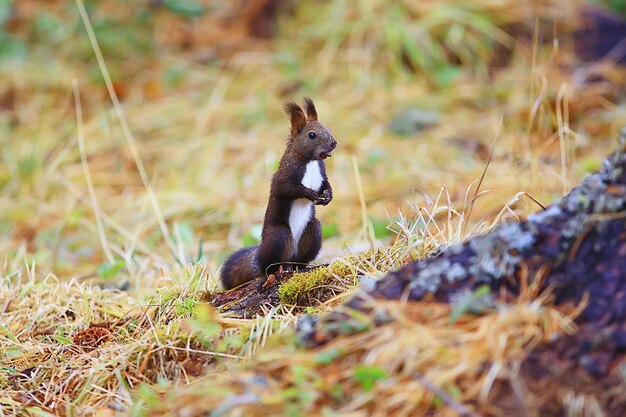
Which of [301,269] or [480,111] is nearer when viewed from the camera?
[301,269]

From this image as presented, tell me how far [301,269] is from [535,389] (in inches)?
56.0

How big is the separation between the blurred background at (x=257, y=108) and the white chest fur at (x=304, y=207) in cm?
128

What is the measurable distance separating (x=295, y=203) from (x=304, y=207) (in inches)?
1.6

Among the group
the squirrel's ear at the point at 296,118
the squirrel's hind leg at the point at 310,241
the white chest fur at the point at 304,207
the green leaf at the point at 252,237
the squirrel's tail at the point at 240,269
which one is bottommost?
the green leaf at the point at 252,237

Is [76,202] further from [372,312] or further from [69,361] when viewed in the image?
[372,312]

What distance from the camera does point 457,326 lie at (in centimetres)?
223

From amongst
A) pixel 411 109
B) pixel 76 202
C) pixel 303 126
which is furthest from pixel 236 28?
pixel 303 126

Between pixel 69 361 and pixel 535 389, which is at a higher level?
pixel 535 389

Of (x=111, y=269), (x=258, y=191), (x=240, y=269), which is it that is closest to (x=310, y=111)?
(x=240, y=269)

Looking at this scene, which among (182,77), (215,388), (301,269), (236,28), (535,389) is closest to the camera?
(535,389)

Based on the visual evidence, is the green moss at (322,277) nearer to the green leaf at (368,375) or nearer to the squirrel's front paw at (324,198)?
the squirrel's front paw at (324,198)

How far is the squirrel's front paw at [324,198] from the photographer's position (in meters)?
3.25

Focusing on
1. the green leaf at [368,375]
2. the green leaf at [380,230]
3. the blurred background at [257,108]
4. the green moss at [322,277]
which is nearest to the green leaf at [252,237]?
the blurred background at [257,108]

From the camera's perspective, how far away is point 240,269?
3408 mm
